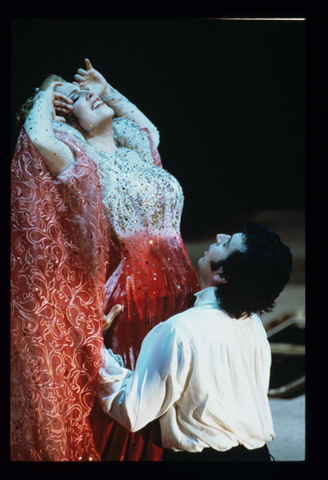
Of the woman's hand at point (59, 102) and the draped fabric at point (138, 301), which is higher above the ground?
the woman's hand at point (59, 102)

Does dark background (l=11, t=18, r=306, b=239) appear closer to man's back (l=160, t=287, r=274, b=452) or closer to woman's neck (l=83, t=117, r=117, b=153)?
woman's neck (l=83, t=117, r=117, b=153)

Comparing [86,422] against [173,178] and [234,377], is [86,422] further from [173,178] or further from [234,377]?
[173,178]

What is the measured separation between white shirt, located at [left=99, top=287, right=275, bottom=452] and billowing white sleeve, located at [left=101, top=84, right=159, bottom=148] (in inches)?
25.7

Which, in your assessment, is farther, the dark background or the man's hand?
the dark background

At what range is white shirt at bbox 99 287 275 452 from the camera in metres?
2.03

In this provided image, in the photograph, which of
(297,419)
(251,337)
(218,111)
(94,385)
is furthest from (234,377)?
(218,111)

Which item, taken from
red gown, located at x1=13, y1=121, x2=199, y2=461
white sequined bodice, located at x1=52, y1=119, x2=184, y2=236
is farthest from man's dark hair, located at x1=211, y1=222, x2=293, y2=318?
white sequined bodice, located at x1=52, y1=119, x2=184, y2=236

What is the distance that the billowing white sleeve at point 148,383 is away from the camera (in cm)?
203

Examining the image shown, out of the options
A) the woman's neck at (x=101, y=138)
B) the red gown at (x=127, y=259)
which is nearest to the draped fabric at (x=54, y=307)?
the red gown at (x=127, y=259)

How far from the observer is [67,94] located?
2211 mm

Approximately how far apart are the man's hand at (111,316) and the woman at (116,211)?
0.06 ft

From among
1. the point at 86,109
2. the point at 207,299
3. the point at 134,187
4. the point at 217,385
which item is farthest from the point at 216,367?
the point at 86,109

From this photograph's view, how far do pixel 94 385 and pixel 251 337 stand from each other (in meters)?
0.57

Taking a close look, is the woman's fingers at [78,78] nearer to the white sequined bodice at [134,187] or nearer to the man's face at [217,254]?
the white sequined bodice at [134,187]
